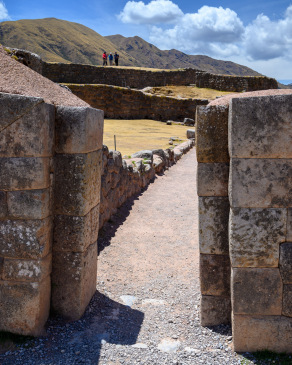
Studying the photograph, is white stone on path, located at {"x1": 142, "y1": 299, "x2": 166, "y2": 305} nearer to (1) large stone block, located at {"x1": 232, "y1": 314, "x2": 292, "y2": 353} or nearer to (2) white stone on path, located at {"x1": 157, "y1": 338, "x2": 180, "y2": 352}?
(2) white stone on path, located at {"x1": 157, "y1": 338, "x2": 180, "y2": 352}

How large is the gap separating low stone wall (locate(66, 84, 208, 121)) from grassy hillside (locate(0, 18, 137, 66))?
85.7 m

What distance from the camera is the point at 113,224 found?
8.38 metres

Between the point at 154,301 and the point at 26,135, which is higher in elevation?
the point at 26,135

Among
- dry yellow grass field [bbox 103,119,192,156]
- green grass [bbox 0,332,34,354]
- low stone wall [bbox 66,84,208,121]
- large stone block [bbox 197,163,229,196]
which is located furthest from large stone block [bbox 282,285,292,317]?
low stone wall [bbox 66,84,208,121]

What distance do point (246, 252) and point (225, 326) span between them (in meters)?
1.16

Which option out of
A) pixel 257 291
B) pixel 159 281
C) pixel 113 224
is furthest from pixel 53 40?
pixel 257 291

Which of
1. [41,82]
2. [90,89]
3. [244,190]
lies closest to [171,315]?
[244,190]

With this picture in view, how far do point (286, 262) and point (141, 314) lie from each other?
2.15 meters

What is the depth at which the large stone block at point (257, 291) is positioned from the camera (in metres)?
3.79

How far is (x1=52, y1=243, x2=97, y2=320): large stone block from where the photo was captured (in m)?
4.38

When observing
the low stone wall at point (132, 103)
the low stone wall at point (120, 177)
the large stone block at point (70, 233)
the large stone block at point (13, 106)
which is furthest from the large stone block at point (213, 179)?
the low stone wall at point (132, 103)

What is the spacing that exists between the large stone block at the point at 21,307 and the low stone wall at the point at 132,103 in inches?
941

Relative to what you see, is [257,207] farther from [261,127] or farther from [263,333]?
[263,333]

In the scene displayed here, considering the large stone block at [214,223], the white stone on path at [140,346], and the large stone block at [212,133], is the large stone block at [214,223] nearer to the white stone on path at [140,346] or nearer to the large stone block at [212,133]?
the large stone block at [212,133]
